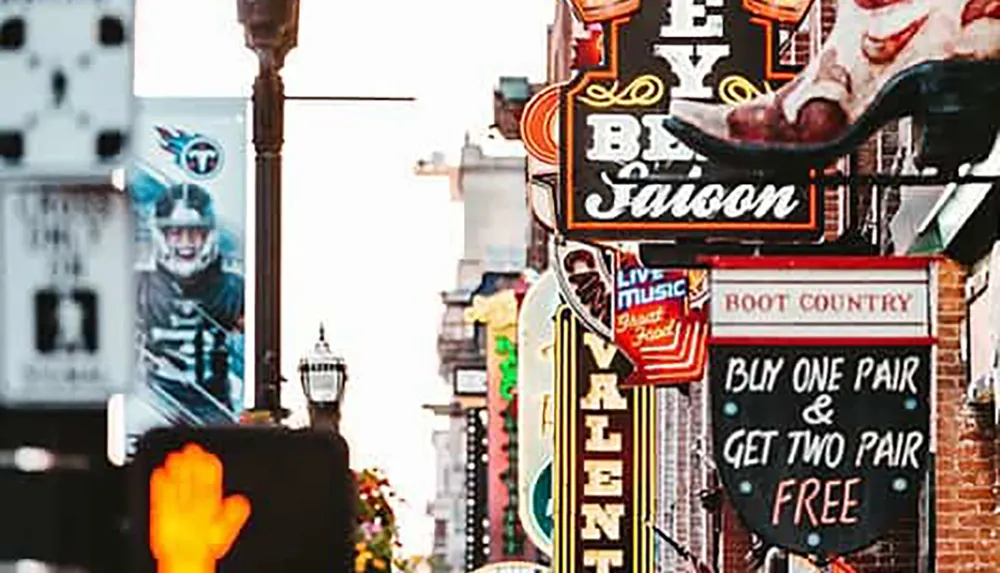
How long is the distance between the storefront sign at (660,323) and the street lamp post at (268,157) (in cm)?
627

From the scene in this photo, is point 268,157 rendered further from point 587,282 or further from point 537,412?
point 537,412

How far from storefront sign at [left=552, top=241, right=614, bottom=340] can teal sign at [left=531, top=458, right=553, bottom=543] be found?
5.76 meters

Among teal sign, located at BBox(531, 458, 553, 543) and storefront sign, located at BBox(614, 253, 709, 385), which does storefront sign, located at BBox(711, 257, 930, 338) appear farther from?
teal sign, located at BBox(531, 458, 553, 543)

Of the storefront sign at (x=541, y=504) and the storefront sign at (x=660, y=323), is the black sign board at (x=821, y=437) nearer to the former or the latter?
the storefront sign at (x=660, y=323)

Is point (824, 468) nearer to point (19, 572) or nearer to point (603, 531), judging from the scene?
point (19, 572)

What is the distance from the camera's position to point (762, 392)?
1512 cm

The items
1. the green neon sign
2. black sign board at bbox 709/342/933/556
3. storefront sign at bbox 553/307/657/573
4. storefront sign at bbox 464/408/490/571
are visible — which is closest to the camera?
black sign board at bbox 709/342/933/556

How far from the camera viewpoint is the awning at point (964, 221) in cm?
1530

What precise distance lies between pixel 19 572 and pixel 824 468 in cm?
918

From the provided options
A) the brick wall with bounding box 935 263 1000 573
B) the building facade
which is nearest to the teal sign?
the brick wall with bounding box 935 263 1000 573

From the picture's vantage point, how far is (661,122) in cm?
1686

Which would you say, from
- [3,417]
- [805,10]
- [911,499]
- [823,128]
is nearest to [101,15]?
[3,417]

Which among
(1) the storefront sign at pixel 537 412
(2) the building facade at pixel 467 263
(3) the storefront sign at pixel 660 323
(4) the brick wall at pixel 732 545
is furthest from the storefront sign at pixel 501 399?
(2) the building facade at pixel 467 263

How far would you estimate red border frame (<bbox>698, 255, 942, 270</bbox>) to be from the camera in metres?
15.3
